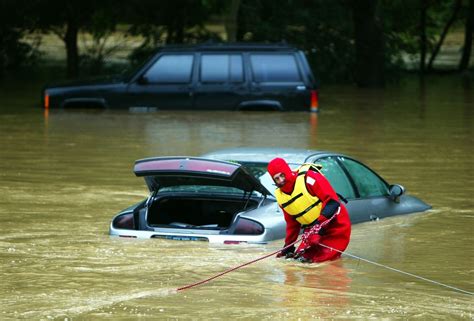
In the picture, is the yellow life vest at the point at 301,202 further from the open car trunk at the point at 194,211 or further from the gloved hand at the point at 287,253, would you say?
the open car trunk at the point at 194,211

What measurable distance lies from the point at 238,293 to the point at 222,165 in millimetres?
1777

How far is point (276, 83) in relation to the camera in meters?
28.2

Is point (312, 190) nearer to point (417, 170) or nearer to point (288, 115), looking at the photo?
point (417, 170)

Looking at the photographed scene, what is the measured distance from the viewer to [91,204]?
16.9 m

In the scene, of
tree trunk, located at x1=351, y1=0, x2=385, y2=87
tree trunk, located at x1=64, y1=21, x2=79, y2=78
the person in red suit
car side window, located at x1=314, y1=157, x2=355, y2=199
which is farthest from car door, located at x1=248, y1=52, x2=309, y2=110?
the person in red suit

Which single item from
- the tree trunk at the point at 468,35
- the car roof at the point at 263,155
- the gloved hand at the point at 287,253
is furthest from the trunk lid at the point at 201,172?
the tree trunk at the point at 468,35

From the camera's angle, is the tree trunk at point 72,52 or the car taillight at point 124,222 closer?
the car taillight at point 124,222

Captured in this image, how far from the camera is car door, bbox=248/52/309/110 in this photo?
28.0 metres

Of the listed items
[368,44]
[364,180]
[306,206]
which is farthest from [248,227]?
[368,44]

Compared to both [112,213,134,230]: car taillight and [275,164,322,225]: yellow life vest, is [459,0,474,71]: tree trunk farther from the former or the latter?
[275,164,322,225]: yellow life vest

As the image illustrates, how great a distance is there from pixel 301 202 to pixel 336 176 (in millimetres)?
2396

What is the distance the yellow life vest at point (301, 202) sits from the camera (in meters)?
12.1

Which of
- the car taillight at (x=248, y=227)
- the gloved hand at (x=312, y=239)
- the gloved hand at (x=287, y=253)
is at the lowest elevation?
the gloved hand at (x=287, y=253)

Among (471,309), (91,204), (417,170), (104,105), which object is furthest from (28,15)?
(471,309)
